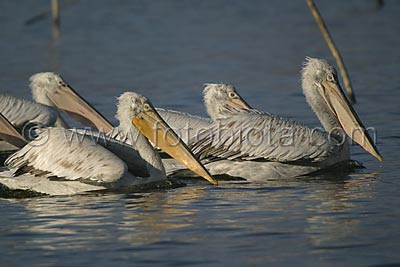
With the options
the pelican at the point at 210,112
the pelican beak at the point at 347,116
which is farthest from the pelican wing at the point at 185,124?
the pelican beak at the point at 347,116

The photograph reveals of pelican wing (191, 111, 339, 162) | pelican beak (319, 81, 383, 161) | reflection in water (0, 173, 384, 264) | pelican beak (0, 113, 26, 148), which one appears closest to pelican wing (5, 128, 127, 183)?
reflection in water (0, 173, 384, 264)

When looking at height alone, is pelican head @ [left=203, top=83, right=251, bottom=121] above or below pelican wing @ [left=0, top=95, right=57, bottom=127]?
below

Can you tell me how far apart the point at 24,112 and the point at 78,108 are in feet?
1.84

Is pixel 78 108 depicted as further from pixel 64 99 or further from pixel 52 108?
pixel 52 108

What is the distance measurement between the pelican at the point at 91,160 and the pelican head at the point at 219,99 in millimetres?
1299

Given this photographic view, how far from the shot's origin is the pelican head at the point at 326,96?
895 cm

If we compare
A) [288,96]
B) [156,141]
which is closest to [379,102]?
[288,96]

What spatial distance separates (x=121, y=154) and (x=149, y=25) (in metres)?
11.6

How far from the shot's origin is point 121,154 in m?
7.97

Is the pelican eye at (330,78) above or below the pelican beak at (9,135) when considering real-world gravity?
above

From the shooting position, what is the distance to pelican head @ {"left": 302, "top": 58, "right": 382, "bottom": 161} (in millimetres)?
8945

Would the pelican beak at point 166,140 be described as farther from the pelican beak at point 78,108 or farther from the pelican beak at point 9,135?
the pelican beak at point 78,108

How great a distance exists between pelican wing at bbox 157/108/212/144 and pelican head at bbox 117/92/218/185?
0.67 metres

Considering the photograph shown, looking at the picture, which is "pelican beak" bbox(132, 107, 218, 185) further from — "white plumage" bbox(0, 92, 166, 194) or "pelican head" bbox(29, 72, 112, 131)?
"pelican head" bbox(29, 72, 112, 131)
